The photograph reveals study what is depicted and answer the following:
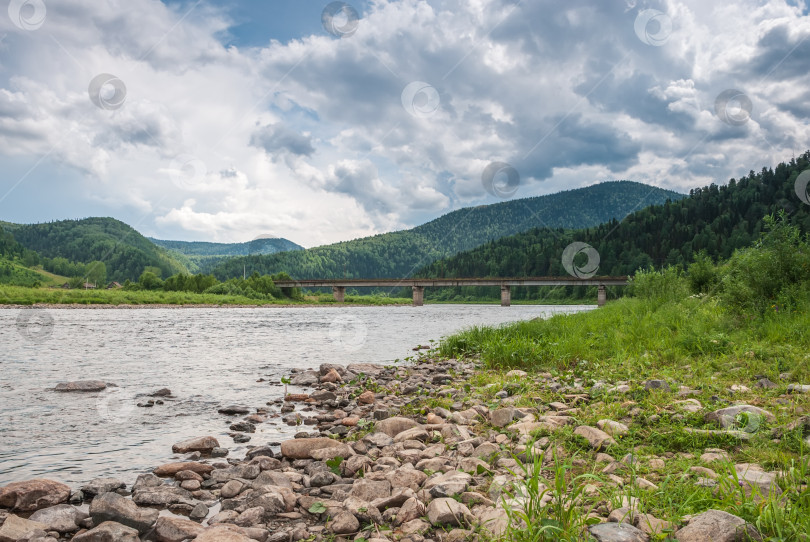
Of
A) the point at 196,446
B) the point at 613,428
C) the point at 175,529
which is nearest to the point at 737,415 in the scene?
the point at 613,428

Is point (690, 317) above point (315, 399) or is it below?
above

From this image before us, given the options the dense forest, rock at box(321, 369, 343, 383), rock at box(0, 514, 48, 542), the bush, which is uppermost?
the dense forest

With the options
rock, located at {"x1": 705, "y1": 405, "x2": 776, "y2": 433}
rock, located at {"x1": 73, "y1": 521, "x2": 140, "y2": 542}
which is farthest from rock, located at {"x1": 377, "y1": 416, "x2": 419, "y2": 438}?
rock, located at {"x1": 705, "y1": 405, "x2": 776, "y2": 433}

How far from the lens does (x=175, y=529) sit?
14.8 feet

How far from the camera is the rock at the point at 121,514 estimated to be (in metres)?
4.62

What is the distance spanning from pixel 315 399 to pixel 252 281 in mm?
115302

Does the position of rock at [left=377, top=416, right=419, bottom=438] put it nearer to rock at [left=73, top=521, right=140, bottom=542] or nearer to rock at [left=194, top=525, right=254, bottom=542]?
rock at [left=194, top=525, right=254, bottom=542]

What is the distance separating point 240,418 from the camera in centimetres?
977

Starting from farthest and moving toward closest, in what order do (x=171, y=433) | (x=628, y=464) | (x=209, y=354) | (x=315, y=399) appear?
(x=209, y=354) → (x=315, y=399) → (x=171, y=433) → (x=628, y=464)

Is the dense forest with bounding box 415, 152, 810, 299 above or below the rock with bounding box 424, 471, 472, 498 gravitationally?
above

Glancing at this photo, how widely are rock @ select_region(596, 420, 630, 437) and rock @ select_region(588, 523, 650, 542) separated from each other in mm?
2650

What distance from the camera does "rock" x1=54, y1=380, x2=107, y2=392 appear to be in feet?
40.6

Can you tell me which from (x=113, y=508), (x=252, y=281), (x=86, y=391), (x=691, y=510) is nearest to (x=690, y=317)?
(x=691, y=510)

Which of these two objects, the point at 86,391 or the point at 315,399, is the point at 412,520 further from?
the point at 86,391
